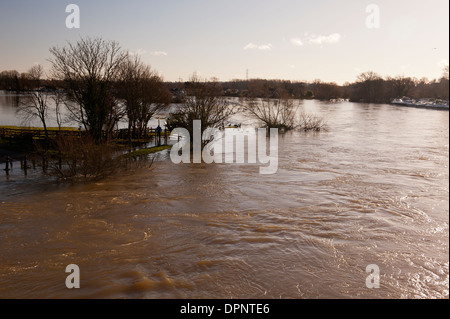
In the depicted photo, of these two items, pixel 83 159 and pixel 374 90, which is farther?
pixel 374 90

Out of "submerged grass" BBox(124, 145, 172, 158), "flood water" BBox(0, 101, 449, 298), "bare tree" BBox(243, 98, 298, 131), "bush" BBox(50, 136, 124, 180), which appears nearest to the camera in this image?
"flood water" BBox(0, 101, 449, 298)

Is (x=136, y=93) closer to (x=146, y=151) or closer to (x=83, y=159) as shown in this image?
(x=146, y=151)

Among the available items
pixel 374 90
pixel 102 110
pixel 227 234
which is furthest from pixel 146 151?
pixel 374 90

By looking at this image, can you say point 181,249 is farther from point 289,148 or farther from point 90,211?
point 289,148

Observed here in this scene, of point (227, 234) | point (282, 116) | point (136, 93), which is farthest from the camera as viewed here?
point (282, 116)

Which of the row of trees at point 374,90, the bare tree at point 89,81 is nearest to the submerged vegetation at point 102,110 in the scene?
the bare tree at point 89,81

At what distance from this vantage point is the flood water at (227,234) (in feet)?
31.2

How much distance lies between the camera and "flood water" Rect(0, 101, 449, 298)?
9.52 m

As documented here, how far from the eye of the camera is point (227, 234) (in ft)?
41.9

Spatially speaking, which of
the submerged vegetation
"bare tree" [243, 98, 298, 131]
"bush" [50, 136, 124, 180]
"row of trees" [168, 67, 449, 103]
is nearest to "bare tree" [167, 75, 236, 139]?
the submerged vegetation

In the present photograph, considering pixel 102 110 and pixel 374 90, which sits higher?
pixel 374 90

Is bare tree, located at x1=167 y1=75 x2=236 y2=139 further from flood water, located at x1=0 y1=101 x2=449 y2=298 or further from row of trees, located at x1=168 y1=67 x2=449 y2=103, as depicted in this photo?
row of trees, located at x1=168 y1=67 x2=449 y2=103

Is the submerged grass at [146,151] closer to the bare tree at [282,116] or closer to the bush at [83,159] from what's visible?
the bush at [83,159]

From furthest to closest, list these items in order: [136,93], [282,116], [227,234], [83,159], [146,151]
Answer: [282,116] → [136,93] → [146,151] → [83,159] → [227,234]
